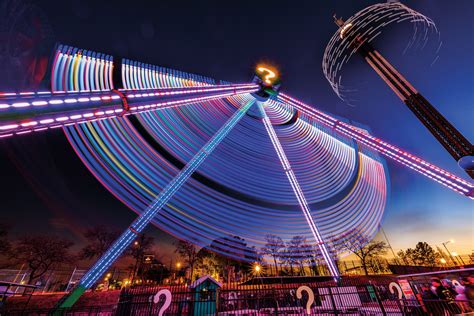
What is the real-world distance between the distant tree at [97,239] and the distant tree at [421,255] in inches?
3398

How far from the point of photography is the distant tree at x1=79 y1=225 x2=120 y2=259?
3584cm

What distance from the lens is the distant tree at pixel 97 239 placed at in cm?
3584

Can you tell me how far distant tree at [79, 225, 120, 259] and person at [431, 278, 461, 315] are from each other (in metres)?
40.9

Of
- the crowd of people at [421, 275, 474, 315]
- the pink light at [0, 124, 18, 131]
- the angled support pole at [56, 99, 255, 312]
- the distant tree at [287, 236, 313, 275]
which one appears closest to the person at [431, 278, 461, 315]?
the crowd of people at [421, 275, 474, 315]

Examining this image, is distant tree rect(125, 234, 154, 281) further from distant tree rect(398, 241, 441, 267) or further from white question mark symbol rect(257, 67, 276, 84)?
distant tree rect(398, 241, 441, 267)

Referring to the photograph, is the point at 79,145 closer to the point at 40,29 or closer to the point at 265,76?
the point at 40,29

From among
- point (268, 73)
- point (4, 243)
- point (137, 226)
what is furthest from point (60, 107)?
point (4, 243)

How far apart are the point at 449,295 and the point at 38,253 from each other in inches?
1766

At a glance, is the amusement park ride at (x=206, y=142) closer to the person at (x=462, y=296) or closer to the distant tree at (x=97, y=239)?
the person at (x=462, y=296)

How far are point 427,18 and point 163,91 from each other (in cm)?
979

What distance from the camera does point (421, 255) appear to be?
72.1 metres

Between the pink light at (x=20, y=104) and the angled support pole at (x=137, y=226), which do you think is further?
the angled support pole at (x=137, y=226)

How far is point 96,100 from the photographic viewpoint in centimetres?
302

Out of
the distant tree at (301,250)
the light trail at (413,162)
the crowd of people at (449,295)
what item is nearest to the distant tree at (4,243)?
the distant tree at (301,250)
